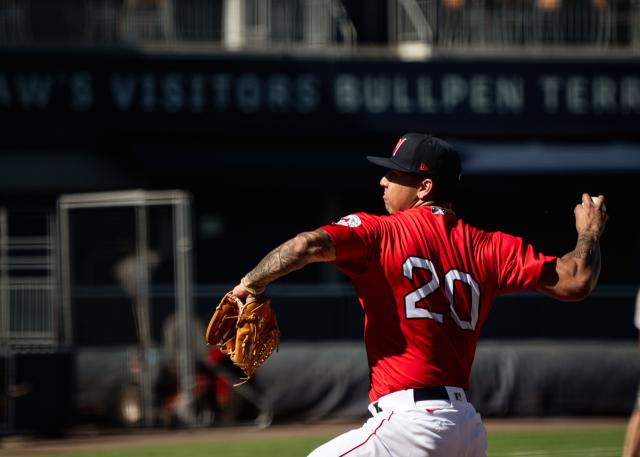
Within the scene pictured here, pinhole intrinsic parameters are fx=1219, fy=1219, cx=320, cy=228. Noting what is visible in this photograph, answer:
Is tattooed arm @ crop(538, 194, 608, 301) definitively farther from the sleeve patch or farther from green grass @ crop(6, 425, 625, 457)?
green grass @ crop(6, 425, 625, 457)

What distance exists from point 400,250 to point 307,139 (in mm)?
16092

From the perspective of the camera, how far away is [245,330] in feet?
14.6

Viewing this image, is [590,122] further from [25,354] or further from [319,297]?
[25,354]

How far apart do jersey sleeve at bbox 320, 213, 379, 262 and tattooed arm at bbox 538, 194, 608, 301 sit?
66cm

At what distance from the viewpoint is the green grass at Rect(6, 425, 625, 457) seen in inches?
440

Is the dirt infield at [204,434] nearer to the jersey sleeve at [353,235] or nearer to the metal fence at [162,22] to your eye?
the jersey sleeve at [353,235]

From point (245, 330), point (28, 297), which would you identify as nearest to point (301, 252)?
point (245, 330)

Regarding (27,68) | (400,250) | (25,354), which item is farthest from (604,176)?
(400,250)

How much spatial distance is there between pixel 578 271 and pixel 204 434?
9.16 meters

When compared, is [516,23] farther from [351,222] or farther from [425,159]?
[351,222]

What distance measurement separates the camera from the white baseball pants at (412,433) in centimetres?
430

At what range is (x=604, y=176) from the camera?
2028 centimetres

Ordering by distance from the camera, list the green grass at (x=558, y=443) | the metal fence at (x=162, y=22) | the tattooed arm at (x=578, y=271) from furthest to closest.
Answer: the metal fence at (x=162, y=22) → the green grass at (x=558, y=443) → the tattooed arm at (x=578, y=271)

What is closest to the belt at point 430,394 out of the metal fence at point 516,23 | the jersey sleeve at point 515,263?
the jersey sleeve at point 515,263
